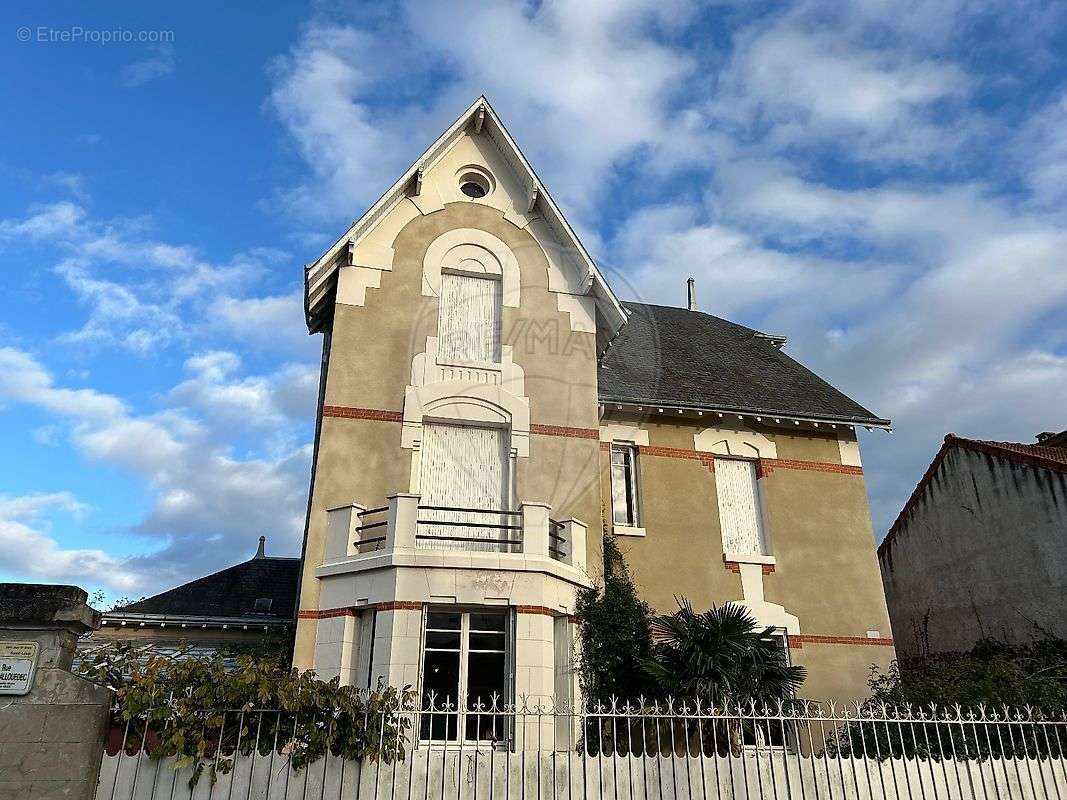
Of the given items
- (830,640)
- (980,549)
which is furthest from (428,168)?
(980,549)

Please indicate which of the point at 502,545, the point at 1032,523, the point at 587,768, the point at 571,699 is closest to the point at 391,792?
the point at 587,768

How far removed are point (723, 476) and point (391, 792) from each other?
9.75 metres

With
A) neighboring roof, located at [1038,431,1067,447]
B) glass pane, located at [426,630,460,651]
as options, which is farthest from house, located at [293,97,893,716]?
neighboring roof, located at [1038,431,1067,447]

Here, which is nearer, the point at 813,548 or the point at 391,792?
the point at 391,792

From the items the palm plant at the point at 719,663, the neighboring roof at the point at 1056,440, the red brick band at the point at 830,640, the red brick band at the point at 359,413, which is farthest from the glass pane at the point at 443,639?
the neighboring roof at the point at 1056,440

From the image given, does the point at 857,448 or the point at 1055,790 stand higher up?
the point at 857,448

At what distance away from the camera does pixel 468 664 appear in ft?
32.3

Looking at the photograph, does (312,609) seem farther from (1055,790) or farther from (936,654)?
(936,654)

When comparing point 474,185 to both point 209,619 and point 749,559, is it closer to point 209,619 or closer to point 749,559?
point 749,559

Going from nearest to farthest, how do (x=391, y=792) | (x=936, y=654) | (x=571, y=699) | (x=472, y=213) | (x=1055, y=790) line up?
(x=391, y=792), (x=1055, y=790), (x=571, y=699), (x=472, y=213), (x=936, y=654)

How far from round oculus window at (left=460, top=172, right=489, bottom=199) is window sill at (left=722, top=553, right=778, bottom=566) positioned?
781 centimetres

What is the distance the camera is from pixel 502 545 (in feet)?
38.0

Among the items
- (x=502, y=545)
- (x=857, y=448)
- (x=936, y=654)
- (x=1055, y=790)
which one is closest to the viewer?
(x=1055, y=790)

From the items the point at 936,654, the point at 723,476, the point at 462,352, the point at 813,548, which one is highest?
the point at 462,352
